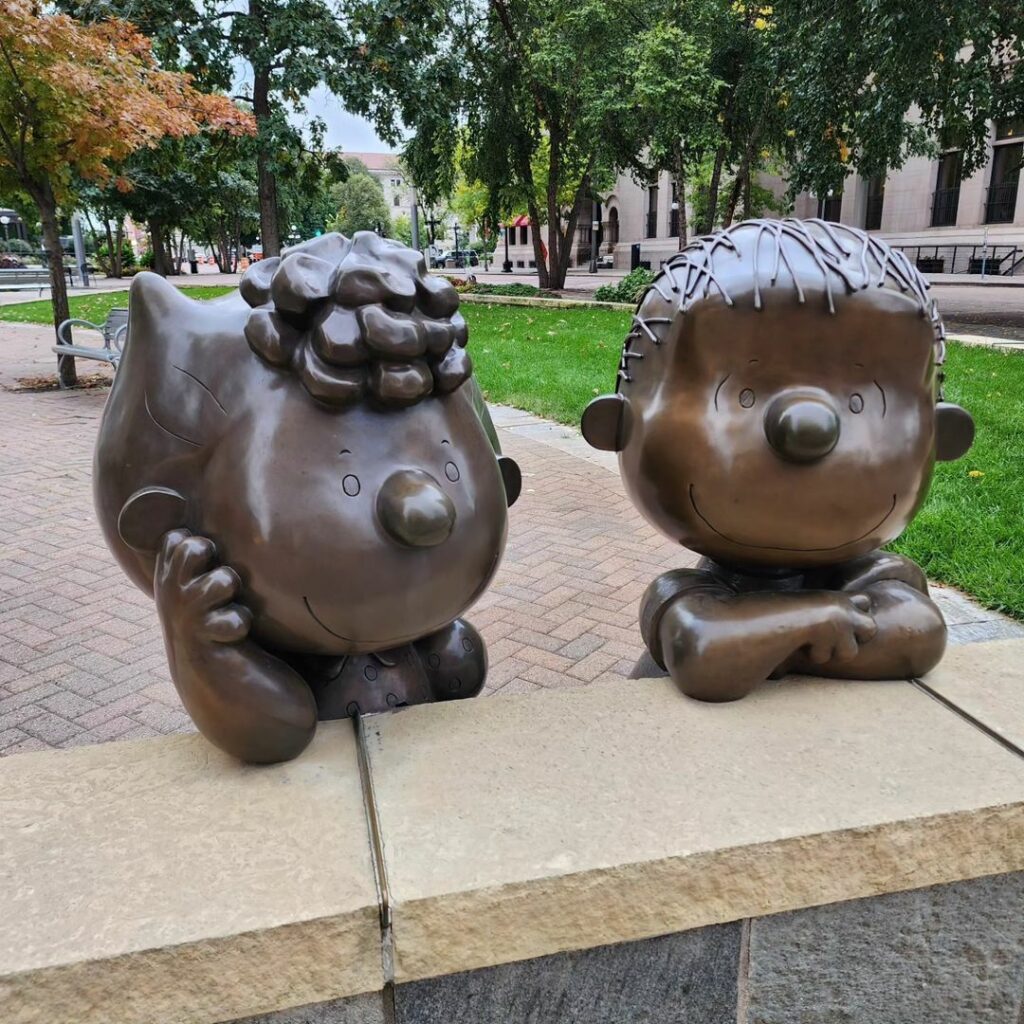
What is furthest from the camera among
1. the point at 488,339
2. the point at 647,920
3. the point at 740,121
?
the point at 740,121

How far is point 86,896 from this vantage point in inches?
54.2

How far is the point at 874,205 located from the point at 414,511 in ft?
136

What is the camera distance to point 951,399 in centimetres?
724

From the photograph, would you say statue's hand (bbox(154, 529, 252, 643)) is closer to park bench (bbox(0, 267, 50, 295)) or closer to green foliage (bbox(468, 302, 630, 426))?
green foliage (bbox(468, 302, 630, 426))

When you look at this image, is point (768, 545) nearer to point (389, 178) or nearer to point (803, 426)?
point (803, 426)

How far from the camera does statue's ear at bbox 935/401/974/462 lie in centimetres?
194

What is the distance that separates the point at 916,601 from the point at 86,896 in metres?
1.68

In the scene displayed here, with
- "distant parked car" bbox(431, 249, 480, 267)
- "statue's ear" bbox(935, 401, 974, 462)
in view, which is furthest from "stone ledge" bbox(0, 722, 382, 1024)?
"distant parked car" bbox(431, 249, 480, 267)

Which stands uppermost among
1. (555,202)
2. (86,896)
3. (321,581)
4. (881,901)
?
(555,202)

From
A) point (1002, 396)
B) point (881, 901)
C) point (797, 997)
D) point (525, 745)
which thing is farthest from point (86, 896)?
point (1002, 396)

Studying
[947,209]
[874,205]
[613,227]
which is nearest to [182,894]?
[947,209]

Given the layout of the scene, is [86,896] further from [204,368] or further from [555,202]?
[555,202]

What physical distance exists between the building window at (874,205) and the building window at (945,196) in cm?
216

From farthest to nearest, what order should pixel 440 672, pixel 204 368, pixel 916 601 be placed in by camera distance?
pixel 440 672, pixel 916 601, pixel 204 368
